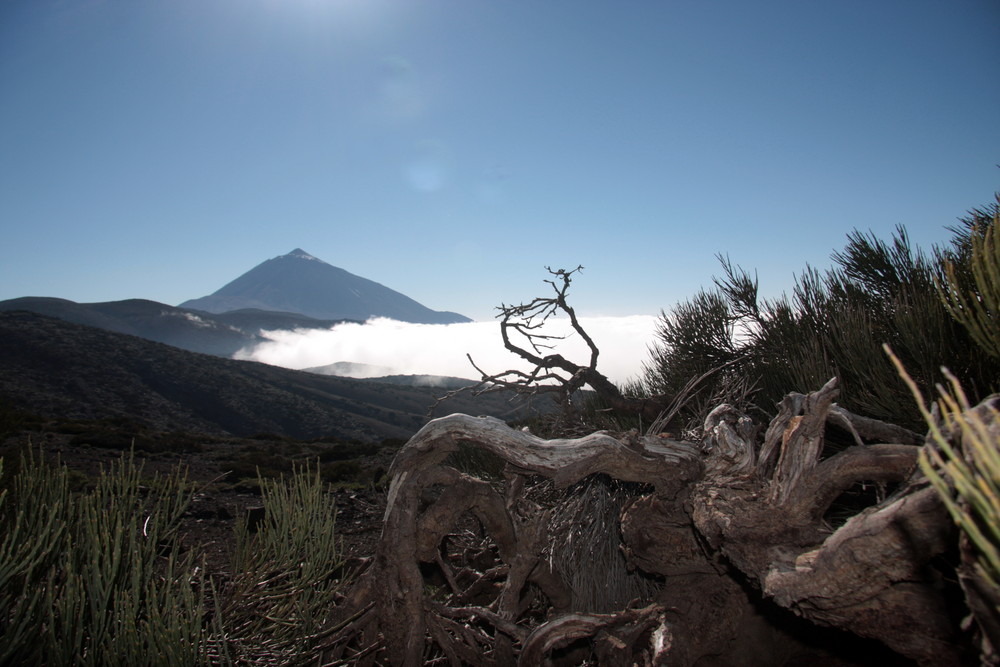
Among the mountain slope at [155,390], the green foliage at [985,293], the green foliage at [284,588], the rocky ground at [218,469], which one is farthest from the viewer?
the mountain slope at [155,390]

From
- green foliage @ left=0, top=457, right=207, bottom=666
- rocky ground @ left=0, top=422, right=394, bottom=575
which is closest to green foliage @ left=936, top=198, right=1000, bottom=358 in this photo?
green foliage @ left=0, top=457, right=207, bottom=666

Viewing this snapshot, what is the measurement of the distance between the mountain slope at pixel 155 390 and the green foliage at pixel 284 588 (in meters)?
38.4

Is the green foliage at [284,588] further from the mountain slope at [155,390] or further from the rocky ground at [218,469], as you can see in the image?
the mountain slope at [155,390]

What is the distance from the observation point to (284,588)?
12.1ft

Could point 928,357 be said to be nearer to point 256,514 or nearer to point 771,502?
point 771,502

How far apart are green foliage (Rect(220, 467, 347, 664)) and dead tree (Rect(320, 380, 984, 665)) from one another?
38cm

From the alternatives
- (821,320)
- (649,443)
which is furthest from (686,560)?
(821,320)

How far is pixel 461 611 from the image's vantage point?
3.17 meters

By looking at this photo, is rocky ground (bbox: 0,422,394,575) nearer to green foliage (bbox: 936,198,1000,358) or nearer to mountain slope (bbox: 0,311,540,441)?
green foliage (bbox: 936,198,1000,358)

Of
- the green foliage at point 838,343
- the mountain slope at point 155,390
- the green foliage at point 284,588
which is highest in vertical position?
the green foliage at point 838,343

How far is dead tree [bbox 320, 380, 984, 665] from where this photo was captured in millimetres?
2443

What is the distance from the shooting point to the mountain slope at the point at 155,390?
40.2 m

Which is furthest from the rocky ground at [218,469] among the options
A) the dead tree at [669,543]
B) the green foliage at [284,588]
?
the dead tree at [669,543]

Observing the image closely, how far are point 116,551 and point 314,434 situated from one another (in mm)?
48641
